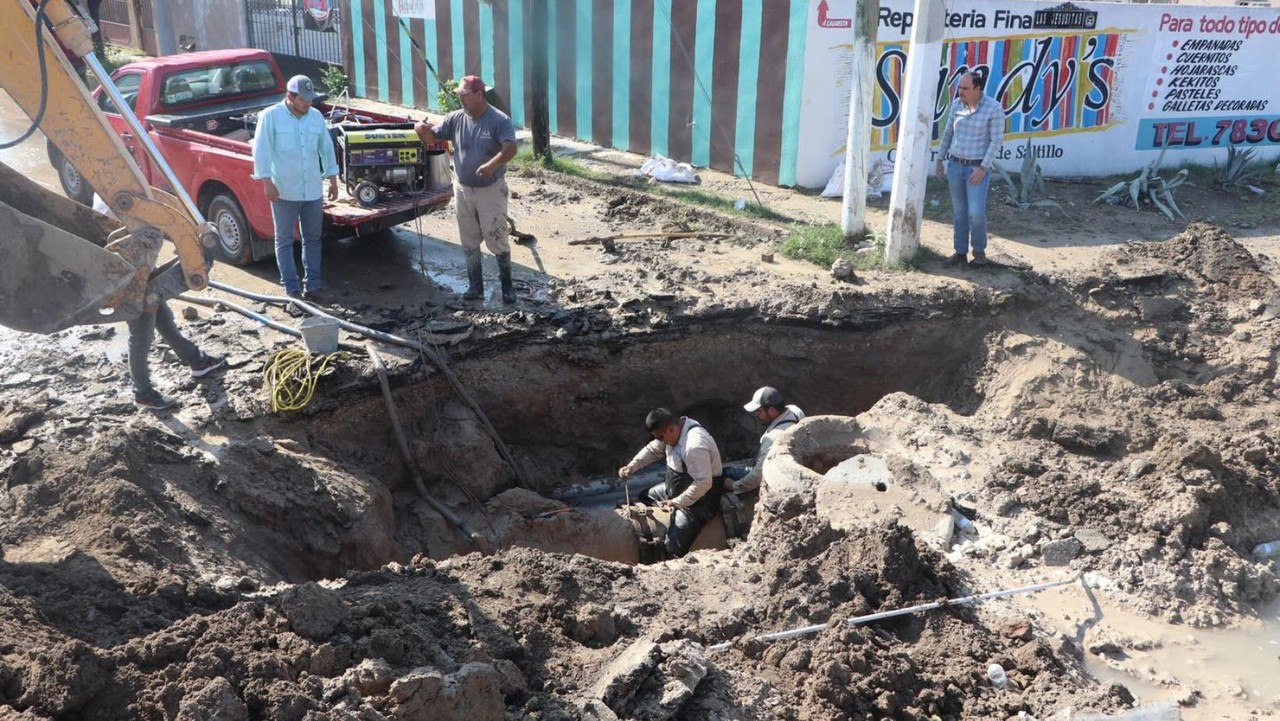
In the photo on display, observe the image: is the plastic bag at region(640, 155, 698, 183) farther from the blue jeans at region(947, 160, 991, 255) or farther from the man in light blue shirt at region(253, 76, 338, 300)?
the man in light blue shirt at region(253, 76, 338, 300)

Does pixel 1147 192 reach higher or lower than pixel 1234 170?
lower

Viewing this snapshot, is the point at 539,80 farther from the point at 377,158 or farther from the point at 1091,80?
the point at 1091,80

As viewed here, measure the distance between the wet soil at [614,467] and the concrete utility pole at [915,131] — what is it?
0.43 m

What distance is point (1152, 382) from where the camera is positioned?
8039mm

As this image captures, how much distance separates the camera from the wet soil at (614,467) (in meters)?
4.38

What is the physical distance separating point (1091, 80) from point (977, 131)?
5452 millimetres

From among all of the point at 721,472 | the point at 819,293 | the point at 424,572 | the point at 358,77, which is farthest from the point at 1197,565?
the point at 358,77

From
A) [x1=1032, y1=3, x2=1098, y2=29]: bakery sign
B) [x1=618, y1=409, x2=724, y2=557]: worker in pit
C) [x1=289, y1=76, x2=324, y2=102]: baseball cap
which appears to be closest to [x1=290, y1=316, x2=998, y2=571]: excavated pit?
[x1=618, y1=409, x2=724, y2=557]: worker in pit

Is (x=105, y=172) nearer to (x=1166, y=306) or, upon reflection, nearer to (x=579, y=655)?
(x=579, y=655)

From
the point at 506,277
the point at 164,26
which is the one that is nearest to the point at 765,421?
the point at 506,277

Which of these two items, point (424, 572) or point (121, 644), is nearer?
point (121, 644)

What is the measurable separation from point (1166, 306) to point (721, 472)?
14.1ft

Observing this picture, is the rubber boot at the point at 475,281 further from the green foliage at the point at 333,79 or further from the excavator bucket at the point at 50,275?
the green foliage at the point at 333,79

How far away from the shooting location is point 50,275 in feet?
18.6
